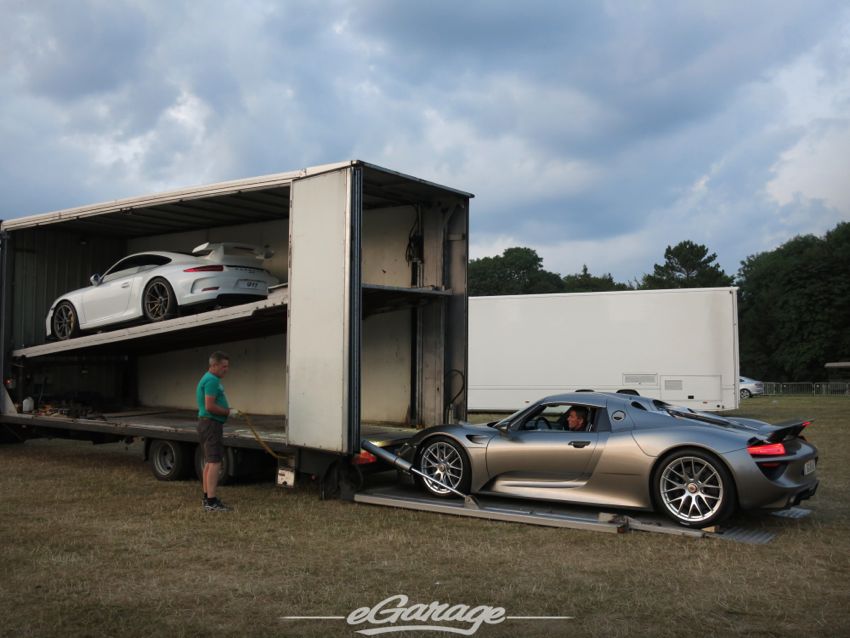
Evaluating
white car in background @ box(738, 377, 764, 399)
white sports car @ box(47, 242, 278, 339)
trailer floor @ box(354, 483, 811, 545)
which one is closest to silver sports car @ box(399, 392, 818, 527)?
trailer floor @ box(354, 483, 811, 545)

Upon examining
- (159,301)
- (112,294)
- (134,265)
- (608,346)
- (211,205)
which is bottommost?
(608,346)

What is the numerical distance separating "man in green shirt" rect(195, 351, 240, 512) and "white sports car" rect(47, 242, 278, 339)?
2.70 metres

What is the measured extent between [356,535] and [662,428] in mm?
2974

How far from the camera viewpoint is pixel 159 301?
11.7 m

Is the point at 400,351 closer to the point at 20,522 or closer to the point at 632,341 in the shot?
the point at 20,522

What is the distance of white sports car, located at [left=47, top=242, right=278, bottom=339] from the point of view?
11305 mm

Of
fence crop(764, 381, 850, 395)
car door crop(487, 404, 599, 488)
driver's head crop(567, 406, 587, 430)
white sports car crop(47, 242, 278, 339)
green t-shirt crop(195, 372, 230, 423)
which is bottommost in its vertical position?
fence crop(764, 381, 850, 395)

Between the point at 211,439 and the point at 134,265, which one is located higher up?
the point at 134,265

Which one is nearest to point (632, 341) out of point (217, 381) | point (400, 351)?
point (400, 351)

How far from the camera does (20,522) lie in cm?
797

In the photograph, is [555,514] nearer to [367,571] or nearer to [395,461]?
[395,461]

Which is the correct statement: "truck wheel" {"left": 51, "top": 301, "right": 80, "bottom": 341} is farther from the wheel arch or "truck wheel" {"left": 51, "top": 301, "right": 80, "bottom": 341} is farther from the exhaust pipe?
the wheel arch

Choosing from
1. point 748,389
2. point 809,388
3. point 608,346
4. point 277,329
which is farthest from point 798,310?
point 277,329

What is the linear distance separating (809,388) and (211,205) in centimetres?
4311
